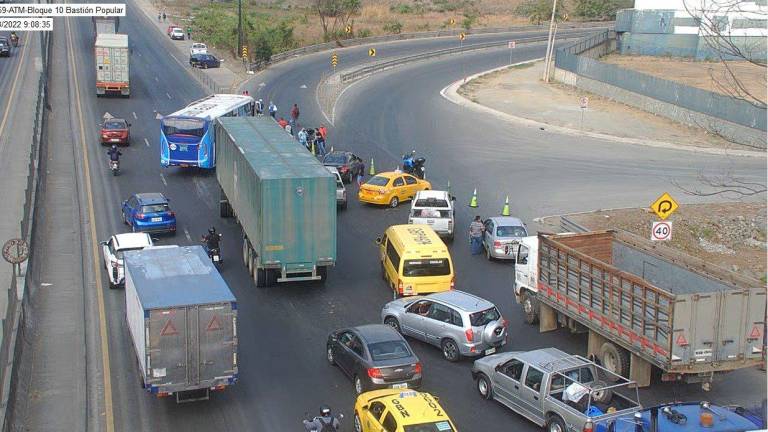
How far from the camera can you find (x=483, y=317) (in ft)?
71.7

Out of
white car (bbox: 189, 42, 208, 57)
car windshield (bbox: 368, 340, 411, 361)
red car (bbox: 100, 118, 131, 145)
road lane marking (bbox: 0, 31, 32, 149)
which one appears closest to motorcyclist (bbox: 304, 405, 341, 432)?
car windshield (bbox: 368, 340, 411, 361)

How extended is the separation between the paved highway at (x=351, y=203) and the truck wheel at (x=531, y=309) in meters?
0.35

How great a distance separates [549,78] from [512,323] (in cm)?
4858

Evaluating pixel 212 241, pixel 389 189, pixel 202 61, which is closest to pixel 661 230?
pixel 212 241

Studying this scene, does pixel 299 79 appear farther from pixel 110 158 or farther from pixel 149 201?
pixel 149 201

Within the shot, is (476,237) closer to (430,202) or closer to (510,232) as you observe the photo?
(510,232)

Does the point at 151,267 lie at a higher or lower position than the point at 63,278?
higher

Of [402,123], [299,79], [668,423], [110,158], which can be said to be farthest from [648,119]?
[668,423]

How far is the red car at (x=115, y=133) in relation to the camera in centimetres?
4553

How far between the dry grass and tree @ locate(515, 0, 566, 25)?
2744 centimetres

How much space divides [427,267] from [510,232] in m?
5.20

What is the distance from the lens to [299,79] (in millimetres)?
70938

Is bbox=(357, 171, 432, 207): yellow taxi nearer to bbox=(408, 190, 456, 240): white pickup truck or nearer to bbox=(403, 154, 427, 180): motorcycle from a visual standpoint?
bbox=(403, 154, 427, 180): motorcycle

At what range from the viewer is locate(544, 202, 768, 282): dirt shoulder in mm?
32281
